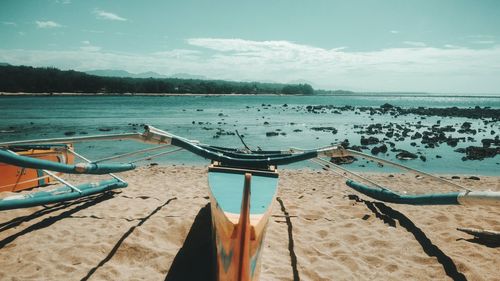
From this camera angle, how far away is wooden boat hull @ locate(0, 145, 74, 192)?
7570 millimetres

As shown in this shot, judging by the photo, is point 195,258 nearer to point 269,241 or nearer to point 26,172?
point 269,241

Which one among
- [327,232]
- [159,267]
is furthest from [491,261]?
[159,267]

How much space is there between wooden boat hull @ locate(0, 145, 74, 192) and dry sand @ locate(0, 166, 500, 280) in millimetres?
1660

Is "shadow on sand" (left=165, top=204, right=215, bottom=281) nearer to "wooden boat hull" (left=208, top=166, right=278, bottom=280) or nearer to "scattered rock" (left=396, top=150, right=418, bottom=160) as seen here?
"wooden boat hull" (left=208, top=166, right=278, bottom=280)

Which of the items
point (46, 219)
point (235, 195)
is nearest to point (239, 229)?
point (235, 195)

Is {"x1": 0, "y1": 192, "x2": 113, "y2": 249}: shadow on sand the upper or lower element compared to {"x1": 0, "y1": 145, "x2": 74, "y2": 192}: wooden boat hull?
lower

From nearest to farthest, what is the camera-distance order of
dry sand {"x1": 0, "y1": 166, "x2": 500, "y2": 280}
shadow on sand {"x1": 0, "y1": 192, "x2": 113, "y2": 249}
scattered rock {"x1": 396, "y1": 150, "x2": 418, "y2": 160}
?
dry sand {"x1": 0, "y1": 166, "x2": 500, "y2": 280} → shadow on sand {"x1": 0, "y1": 192, "x2": 113, "y2": 249} → scattered rock {"x1": 396, "y1": 150, "x2": 418, "y2": 160}

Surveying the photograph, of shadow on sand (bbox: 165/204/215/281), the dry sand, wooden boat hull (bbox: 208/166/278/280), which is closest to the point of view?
wooden boat hull (bbox: 208/166/278/280)

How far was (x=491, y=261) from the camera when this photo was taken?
15.8 ft

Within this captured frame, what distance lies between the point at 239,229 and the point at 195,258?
2152 mm

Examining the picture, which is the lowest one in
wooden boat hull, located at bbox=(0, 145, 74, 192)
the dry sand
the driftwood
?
the dry sand

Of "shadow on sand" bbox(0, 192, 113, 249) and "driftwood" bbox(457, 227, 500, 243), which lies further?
"driftwood" bbox(457, 227, 500, 243)

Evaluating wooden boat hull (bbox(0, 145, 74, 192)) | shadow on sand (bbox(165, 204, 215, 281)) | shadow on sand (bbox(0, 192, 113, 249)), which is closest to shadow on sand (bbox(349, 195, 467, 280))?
shadow on sand (bbox(165, 204, 215, 281))

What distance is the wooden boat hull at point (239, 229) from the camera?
299cm
